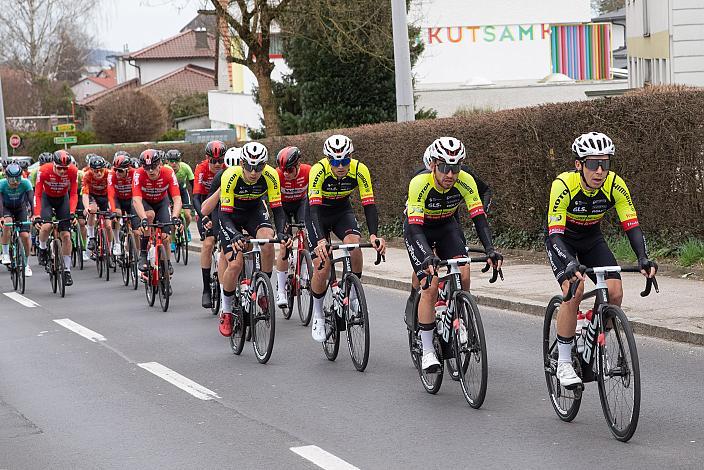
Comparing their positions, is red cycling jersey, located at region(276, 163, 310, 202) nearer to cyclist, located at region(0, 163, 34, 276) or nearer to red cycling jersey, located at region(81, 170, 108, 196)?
cyclist, located at region(0, 163, 34, 276)

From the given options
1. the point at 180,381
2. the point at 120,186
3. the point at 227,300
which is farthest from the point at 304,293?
the point at 120,186

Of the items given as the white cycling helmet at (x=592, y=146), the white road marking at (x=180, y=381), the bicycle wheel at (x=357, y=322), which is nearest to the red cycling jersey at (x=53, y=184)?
the white road marking at (x=180, y=381)

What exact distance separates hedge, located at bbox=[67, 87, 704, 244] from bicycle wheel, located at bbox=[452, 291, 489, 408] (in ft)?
22.8

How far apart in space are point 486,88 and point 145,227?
32.8 m

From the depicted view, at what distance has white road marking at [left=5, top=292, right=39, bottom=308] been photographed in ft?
55.3

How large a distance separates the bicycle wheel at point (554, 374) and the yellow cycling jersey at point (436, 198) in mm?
1187

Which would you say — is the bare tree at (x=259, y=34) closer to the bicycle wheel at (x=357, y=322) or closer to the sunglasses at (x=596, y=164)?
the bicycle wheel at (x=357, y=322)

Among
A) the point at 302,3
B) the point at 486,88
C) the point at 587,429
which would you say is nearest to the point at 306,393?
the point at 587,429

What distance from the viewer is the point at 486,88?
47312 millimetres

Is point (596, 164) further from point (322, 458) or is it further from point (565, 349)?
point (322, 458)

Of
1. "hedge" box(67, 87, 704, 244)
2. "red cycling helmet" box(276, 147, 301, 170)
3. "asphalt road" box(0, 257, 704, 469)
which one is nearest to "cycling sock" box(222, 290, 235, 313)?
"asphalt road" box(0, 257, 704, 469)

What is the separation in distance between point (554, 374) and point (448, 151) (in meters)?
1.81

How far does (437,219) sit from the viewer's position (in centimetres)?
929

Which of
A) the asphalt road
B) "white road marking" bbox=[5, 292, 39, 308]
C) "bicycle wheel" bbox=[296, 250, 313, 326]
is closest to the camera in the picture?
the asphalt road
